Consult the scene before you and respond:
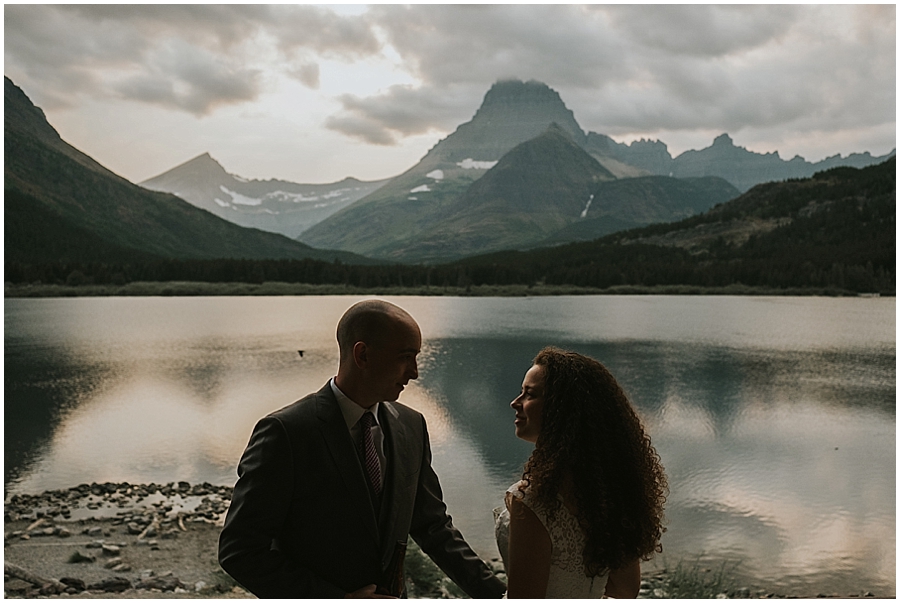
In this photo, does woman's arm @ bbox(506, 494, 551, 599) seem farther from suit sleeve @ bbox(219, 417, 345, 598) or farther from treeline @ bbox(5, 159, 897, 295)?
treeline @ bbox(5, 159, 897, 295)

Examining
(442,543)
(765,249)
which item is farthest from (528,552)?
(765,249)

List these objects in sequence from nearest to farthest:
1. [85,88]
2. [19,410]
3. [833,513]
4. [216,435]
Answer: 1. [833,513]
2. [216,435]
3. [19,410]
4. [85,88]

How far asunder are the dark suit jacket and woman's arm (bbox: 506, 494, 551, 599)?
299 mm

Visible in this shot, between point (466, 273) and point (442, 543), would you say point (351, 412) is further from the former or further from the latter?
point (466, 273)

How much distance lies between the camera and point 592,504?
1.61 metres

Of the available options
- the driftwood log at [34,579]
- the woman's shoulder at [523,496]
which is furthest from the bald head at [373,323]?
the driftwood log at [34,579]

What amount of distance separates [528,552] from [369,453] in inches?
17.3

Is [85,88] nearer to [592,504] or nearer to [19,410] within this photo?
[19,410]

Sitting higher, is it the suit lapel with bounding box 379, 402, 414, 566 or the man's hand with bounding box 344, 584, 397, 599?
the suit lapel with bounding box 379, 402, 414, 566

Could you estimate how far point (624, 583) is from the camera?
5.83ft

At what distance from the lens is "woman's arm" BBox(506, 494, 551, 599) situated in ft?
5.13

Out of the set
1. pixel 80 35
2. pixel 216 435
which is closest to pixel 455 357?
pixel 216 435

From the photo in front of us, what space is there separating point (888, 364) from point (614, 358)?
1033 centimetres

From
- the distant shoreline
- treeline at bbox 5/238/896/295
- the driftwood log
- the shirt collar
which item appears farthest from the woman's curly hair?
treeline at bbox 5/238/896/295
